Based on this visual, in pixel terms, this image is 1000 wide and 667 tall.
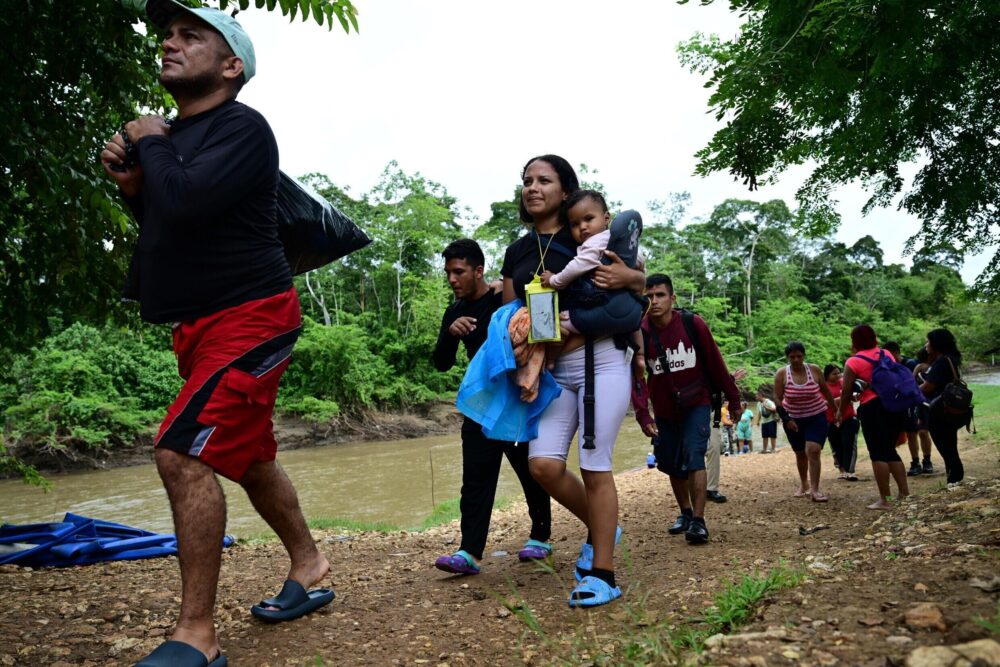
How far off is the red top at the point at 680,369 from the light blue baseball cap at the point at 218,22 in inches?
130

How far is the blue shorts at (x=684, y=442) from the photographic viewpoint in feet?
16.5

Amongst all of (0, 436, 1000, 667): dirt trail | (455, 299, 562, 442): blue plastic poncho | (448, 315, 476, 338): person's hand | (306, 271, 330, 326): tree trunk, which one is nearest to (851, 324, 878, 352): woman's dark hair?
(0, 436, 1000, 667): dirt trail

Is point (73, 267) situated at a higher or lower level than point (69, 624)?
higher

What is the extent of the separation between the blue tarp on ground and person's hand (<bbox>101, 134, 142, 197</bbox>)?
10.9 feet

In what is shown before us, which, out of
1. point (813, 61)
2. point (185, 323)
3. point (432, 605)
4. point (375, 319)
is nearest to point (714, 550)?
point (432, 605)

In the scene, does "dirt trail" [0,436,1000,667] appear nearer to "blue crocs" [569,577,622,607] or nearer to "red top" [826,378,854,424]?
"blue crocs" [569,577,622,607]

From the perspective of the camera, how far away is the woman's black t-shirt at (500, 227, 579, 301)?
3.52 m

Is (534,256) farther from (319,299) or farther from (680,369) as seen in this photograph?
(319,299)

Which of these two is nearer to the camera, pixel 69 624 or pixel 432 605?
pixel 69 624

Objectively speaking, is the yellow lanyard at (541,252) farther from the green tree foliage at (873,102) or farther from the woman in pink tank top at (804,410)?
the woman in pink tank top at (804,410)

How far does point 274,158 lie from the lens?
271cm

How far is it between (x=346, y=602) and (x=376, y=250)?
39.0m

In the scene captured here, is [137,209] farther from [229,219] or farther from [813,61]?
A: [813,61]

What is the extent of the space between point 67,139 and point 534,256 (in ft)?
9.90
